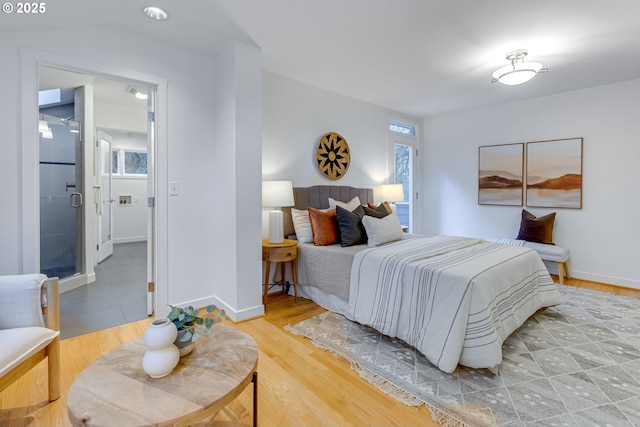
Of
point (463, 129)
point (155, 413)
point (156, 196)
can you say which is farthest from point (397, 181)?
point (155, 413)

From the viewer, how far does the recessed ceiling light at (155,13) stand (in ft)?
7.03

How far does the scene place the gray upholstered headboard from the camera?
3506 mm

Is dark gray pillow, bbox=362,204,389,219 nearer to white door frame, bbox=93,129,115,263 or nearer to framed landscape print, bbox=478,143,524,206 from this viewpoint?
framed landscape print, bbox=478,143,524,206

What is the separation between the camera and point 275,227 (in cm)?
307

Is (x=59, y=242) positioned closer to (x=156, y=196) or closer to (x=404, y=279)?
(x=156, y=196)

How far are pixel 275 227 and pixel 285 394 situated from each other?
63.0 inches

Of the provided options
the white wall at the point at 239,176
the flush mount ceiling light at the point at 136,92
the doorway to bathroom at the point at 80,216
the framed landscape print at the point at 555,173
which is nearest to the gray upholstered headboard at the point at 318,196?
the white wall at the point at 239,176

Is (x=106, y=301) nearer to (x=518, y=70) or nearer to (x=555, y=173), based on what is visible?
(x=518, y=70)

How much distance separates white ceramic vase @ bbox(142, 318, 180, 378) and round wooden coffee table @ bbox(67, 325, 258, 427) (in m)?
0.04

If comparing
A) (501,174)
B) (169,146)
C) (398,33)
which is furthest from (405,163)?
(169,146)

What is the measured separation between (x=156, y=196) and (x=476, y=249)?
278 cm

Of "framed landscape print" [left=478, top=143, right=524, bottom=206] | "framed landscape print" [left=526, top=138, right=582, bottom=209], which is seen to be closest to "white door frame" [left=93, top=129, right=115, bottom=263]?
"framed landscape print" [left=478, top=143, right=524, bottom=206]

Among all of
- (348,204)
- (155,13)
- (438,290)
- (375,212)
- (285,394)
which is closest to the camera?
(285,394)

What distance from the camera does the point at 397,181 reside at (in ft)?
16.9
